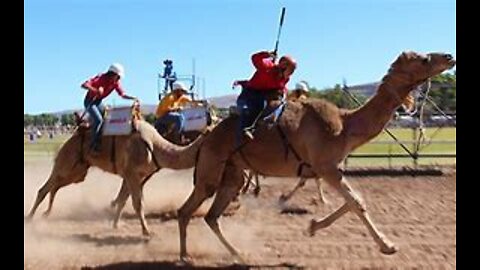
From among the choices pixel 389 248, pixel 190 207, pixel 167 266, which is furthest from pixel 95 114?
pixel 389 248

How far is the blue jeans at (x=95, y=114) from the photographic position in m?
11.4

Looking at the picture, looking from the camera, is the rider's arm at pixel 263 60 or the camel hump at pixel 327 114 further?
the rider's arm at pixel 263 60

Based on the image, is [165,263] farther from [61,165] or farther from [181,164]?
[61,165]

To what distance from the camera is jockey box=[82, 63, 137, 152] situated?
1130cm

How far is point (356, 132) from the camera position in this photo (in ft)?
26.6

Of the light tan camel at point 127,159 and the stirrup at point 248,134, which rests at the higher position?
the stirrup at point 248,134

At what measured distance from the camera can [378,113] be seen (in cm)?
809

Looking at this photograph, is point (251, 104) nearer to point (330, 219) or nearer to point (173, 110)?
point (330, 219)

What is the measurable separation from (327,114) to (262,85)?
803 mm

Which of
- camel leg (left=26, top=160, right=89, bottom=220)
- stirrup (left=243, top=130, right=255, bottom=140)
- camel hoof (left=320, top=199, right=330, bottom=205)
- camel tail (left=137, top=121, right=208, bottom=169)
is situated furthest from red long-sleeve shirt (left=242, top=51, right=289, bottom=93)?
camel hoof (left=320, top=199, right=330, bottom=205)

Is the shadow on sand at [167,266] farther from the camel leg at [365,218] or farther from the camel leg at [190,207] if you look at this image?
the camel leg at [365,218]

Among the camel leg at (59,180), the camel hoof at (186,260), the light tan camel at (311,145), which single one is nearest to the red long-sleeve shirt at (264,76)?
the light tan camel at (311,145)
